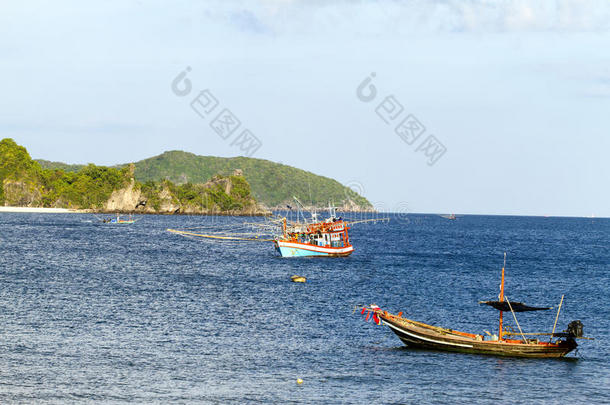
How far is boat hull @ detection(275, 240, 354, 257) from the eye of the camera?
4695 inches

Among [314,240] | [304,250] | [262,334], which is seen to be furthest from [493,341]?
[314,240]

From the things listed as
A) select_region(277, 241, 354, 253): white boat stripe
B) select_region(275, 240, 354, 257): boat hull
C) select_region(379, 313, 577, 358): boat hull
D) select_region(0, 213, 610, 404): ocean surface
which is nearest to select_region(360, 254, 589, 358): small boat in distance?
select_region(379, 313, 577, 358): boat hull

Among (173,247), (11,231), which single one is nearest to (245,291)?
(173,247)

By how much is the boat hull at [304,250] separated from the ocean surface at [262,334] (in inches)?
587

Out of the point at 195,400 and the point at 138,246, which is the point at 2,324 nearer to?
the point at 195,400

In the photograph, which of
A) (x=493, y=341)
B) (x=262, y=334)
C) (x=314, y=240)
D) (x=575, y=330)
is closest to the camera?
(x=575, y=330)

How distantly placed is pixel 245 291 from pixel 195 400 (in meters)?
40.3

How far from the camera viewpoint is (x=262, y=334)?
5212cm

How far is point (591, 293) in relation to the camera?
278 ft

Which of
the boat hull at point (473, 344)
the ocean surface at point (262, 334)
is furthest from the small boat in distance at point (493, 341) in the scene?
the ocean surface at point (262, 334)

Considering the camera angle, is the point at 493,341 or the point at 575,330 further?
the point at 493,341

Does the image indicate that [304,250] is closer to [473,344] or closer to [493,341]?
[473,344]

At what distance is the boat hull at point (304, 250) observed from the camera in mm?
119250

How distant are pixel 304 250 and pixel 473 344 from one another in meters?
73.5
